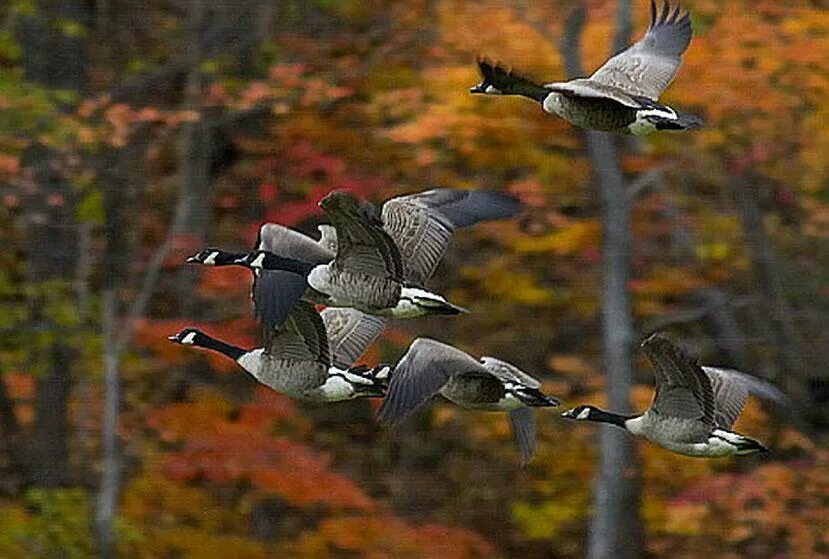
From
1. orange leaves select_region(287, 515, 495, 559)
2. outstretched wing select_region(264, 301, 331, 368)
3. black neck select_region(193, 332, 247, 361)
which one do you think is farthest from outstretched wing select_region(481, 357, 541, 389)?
orange leaves select_region(287, 515, 495, 559)

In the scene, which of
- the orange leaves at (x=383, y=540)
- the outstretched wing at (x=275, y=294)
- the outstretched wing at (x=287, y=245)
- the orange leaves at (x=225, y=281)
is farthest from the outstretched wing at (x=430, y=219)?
the orange leaves at (x=383, y=540)

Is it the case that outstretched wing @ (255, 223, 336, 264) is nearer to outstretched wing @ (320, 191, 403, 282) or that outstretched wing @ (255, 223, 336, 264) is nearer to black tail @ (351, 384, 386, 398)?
outstretched wing @ (320, 191, 403, 282)

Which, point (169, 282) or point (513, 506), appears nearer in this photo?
point (169, 282)

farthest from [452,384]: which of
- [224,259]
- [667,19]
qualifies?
[667,19]

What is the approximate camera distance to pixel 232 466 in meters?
9.77

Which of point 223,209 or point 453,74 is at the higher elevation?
point 453,74

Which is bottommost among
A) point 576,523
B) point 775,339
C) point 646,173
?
point 576,523

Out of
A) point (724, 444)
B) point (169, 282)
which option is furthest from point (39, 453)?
point (724, 444)

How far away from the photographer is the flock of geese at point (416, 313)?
5613 mm

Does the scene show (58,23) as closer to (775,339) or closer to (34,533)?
(34,533)

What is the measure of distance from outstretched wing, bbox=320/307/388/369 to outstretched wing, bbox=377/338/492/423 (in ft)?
2.77

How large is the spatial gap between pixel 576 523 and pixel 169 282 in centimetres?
344

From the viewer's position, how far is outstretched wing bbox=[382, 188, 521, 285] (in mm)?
6465

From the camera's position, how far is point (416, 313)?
5.86m
